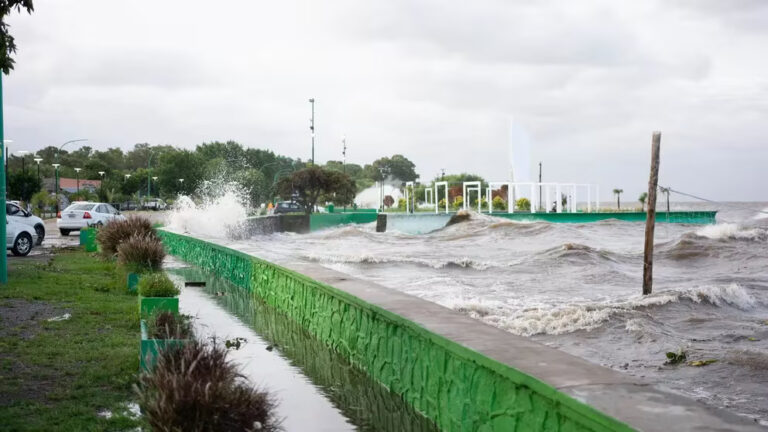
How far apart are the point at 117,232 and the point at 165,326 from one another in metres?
13.4

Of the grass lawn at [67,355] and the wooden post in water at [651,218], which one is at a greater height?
the wooden post in water at [651,218]

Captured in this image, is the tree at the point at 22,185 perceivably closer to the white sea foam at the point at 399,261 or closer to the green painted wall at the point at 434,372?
the white sea foam at the point at 399,261

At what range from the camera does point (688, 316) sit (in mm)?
16828

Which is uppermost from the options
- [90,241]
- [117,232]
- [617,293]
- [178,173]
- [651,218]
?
[178,173]

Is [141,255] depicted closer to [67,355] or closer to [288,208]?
[67,355]

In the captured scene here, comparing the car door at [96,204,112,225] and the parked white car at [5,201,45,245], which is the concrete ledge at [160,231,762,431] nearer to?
the parked white car at [5,201,45,245]

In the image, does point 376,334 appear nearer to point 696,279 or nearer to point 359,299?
point 359,299

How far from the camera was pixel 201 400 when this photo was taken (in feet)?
15.1

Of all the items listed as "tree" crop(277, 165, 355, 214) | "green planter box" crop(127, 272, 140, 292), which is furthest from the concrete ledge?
"tree" crop(277, 165, 355, 214)

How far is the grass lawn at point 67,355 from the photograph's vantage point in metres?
6.15

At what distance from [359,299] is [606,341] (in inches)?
289

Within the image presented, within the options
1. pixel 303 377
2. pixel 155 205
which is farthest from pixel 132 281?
pixel 155 205

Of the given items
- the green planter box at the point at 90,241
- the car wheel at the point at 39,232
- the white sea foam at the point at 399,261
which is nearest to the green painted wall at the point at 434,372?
the green planter box at the point at 90,241

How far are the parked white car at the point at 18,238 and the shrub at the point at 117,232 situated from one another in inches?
112
